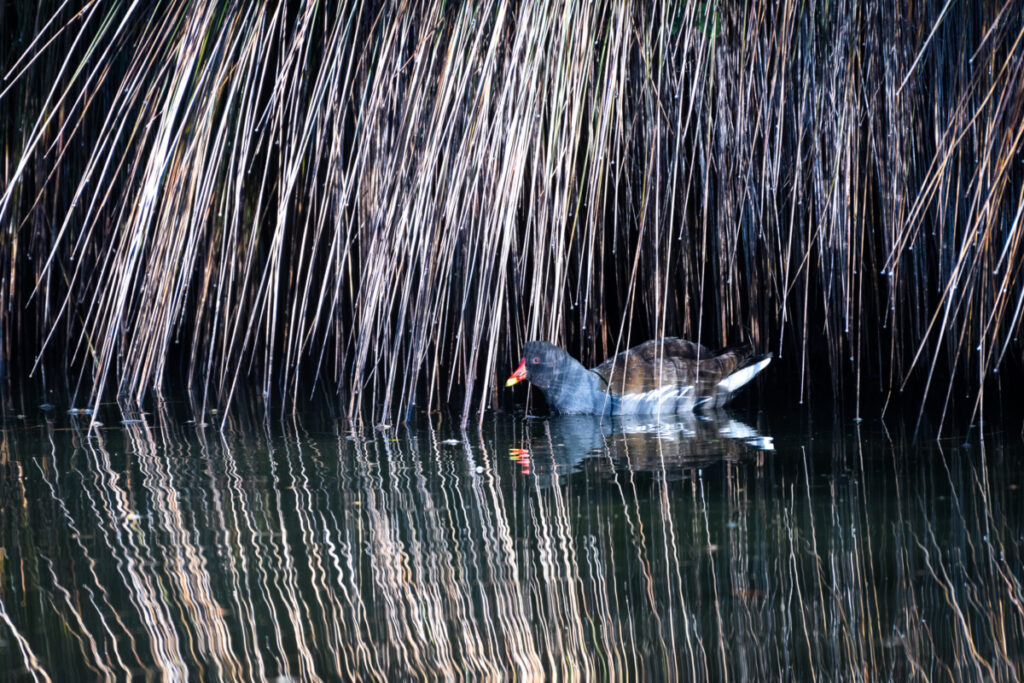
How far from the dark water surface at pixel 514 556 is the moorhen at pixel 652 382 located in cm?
49

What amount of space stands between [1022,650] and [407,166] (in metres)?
1.99

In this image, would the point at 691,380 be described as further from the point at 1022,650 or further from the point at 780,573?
the point at 1022,650

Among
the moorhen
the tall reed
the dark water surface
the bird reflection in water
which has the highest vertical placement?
the tall reed

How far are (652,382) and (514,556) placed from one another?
5.77ft

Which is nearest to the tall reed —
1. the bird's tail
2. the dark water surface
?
the dark water surface

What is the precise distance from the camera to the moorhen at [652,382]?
14.3 feet

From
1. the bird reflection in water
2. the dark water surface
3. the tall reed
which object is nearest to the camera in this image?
the dark water surface

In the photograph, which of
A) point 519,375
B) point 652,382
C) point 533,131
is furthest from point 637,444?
point 533,131

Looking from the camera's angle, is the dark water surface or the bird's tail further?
the bird's tail

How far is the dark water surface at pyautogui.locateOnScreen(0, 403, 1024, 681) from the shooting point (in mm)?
2211

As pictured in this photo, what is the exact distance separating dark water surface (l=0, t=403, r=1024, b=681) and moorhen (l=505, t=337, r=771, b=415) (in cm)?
49

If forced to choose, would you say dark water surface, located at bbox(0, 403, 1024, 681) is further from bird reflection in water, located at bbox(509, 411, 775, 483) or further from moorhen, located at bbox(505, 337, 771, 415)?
moorhen, located at bbox(505, 337, 771, 415)

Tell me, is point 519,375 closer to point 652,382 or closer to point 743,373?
point 652,382

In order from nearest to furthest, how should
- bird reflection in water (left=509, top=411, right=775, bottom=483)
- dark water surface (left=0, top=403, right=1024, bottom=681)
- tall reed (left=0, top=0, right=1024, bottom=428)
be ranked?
dark water surface (left=0, top=403, right=1024, bottom=681)
tall reed (left=0, top=0, right=1024, bottom=428)
bird reflection in water (left=509, top=411, right=775, bottom=483)
